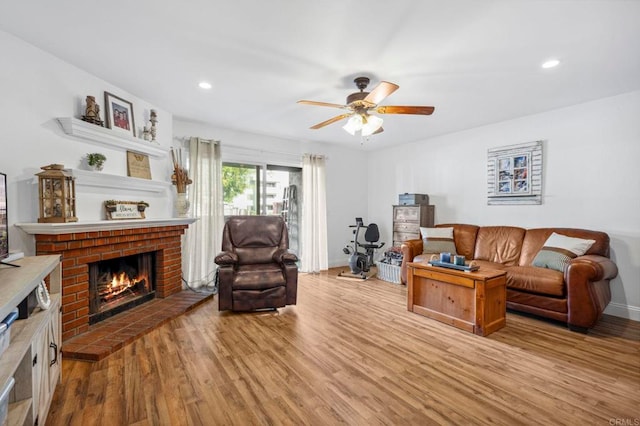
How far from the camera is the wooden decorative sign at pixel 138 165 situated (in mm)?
3213

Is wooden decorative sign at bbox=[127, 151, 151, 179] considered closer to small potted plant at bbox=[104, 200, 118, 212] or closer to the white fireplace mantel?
small potted plant at bbox=[104, 200, 118, 212]

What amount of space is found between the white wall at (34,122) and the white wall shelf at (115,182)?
83mm

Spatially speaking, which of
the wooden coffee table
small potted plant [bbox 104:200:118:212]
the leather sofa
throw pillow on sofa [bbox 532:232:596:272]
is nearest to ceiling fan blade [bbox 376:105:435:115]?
the wooden coffee table

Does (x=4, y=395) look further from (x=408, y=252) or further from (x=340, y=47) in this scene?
(x=408, y=252)

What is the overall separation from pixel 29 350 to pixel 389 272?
4.16m

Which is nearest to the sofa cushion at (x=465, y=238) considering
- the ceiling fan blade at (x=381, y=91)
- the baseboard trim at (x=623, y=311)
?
the baseboard trim at (x=623, y=311)

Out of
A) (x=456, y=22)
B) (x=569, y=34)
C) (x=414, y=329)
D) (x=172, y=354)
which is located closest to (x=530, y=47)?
(x=569, y=34)

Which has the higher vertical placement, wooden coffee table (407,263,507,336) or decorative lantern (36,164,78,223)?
decorative lantern (36,164,78,223)

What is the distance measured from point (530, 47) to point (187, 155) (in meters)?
4.05

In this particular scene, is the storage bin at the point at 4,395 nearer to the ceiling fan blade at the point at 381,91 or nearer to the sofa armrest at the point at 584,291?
the ceiling fan blade at the point at 381,91

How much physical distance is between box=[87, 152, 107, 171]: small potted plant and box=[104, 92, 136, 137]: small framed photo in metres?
0.36

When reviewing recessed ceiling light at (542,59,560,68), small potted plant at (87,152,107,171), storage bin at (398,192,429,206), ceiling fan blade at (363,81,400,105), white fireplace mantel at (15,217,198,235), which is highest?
recessed ceiling light at (542,59,560,68)

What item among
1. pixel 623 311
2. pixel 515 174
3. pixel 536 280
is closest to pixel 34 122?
pixel 536 280

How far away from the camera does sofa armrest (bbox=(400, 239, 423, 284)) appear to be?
166 inches
